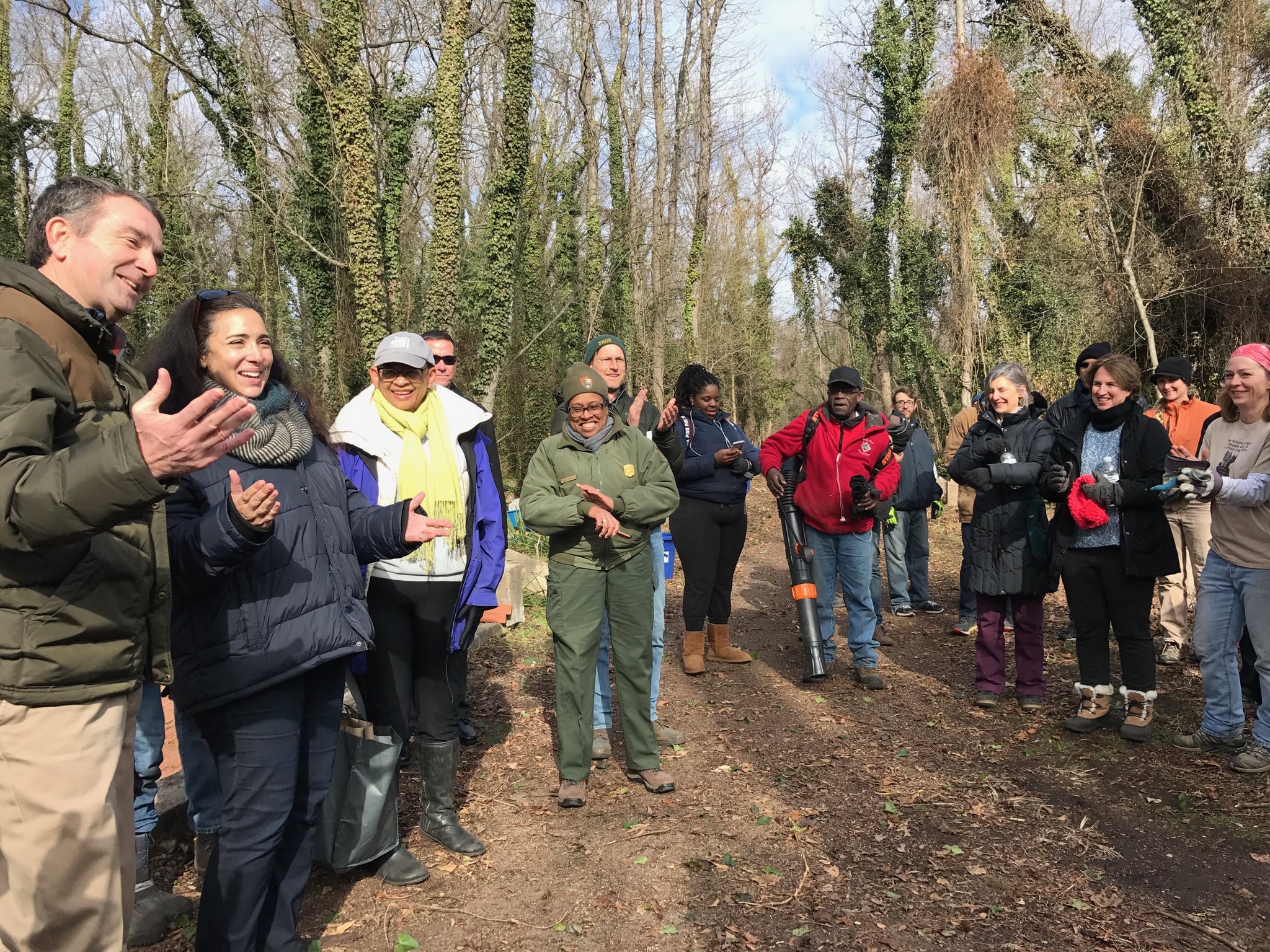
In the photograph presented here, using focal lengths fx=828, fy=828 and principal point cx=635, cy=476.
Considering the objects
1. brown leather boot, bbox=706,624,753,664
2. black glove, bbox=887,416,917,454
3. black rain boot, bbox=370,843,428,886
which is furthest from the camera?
black glove, bbox=887,416,917,454

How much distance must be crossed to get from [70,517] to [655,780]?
3350 mm

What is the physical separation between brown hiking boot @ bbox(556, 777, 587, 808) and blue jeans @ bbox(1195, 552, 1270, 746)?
11.5 ft

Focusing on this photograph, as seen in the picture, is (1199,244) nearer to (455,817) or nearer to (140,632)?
(455,817)

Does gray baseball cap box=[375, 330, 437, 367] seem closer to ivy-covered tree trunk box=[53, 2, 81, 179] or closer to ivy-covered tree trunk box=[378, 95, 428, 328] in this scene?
ivy-covered tree trunk box=[378, 95, 428, 328]

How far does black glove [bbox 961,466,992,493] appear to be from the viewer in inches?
214

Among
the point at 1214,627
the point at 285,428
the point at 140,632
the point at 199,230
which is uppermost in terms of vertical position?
the point at 199,230

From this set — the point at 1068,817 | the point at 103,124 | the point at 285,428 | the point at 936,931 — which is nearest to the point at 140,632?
the point at 285,428

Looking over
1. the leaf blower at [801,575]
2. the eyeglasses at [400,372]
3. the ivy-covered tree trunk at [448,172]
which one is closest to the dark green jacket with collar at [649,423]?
the leaf blower at [801,575]

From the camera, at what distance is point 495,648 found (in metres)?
7.11

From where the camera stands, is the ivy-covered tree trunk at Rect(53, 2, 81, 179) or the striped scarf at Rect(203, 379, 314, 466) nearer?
the striped scarf at Rect(203, 379, 314, 466)

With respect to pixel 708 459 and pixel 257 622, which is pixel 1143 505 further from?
pixel 257 622

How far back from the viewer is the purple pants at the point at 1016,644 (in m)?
5.45

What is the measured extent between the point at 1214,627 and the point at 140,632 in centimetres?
516

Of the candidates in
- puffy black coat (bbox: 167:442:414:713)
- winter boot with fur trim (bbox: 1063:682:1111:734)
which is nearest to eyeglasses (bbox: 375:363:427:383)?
puffy black coat (bbox: 167:442:414:713)
